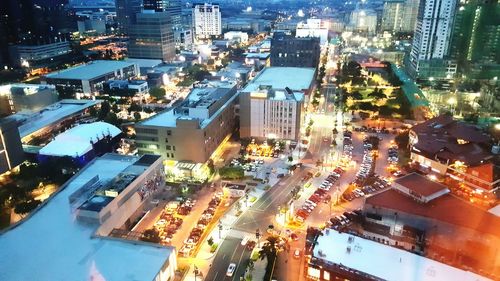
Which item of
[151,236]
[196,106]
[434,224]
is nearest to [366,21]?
[196,106]

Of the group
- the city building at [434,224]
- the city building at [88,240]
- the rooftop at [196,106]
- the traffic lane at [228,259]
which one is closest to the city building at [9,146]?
the city building at [88,240]

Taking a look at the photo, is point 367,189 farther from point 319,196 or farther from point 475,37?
point 475,37

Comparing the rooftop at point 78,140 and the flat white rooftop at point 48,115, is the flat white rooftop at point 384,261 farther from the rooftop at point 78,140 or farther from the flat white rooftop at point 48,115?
the flat white rooftop at point 48,115

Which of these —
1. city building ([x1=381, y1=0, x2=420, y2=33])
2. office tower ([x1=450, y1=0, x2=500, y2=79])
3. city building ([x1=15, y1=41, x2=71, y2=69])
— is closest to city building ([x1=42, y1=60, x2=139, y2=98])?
city building ([x1=15, y1=41, x2=71, y2=69])

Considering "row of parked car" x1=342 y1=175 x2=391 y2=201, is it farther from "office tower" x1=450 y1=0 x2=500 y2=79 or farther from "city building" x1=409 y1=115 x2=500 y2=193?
"office tower" x1=450 y1=0 x2=500 y2=79

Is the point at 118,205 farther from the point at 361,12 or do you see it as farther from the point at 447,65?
the point at 361,12

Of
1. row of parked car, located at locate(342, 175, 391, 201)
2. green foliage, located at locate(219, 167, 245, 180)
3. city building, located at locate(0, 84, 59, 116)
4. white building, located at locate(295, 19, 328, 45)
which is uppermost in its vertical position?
white building, located at locate(295, 19, 328, 45)
